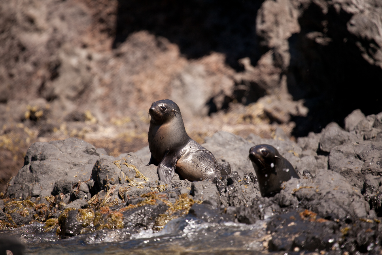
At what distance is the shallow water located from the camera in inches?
145

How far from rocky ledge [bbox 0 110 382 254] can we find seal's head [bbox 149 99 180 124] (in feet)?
2.53

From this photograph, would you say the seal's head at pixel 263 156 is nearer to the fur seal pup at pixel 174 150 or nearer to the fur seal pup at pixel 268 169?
the fur seal pup at pixel 268 169

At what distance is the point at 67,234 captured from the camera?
4305mm

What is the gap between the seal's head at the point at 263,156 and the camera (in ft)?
15.5

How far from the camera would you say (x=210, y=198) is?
4.66 metres

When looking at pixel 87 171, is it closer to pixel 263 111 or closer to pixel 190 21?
pixel 263 111

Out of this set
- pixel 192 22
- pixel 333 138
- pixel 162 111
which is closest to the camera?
pixel 162 111

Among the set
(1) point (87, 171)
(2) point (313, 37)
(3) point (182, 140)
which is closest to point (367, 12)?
(2) point (313, 37)

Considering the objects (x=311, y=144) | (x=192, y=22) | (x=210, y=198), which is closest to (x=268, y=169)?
(x=210, y=198)

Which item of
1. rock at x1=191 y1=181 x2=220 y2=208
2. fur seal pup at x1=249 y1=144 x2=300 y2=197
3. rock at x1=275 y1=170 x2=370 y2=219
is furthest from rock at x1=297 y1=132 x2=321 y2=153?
rock at x1=191 y1=181 x2=220 y2=208

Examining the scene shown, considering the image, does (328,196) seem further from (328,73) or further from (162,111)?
(328,73)

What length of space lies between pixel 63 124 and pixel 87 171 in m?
6.87

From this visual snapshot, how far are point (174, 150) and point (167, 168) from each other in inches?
14.8

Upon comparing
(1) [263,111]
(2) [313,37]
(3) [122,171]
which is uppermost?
(2) [313,37]
